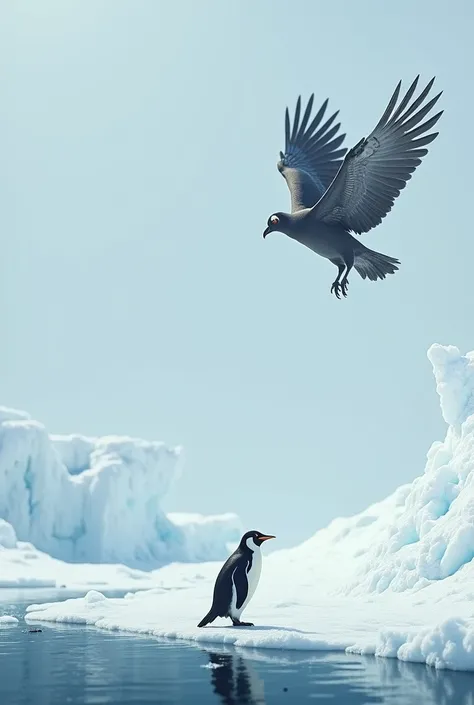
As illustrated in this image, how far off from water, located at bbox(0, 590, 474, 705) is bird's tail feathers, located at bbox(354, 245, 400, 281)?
17.4 ft

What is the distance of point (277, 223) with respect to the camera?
1127 cm

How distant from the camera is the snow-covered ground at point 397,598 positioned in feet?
41.0

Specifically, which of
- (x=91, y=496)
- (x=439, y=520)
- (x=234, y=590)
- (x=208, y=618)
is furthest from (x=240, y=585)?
(x=91, y=496)

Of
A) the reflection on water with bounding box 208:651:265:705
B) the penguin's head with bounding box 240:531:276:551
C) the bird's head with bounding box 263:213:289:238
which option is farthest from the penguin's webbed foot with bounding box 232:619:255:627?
the bird's head with bounding box 263:213:289:238

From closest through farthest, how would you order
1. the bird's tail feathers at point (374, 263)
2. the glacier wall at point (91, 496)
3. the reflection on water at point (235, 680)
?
1. the reflection on water at point (235, 680)
2. the bird's tail feathers at point (374, 263)
3. the glacier wall at point (91, 496)

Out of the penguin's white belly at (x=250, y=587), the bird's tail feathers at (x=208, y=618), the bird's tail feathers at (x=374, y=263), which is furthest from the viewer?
the penguin's white belly at (x=250, y=587)

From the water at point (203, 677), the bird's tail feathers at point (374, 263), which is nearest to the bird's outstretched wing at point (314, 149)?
the bird's tail feathers at point (374, 263)

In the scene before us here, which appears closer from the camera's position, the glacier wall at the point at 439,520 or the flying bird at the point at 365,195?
the flying bird at the point at 365,195

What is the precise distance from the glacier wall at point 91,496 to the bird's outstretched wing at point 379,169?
52952 millimetres

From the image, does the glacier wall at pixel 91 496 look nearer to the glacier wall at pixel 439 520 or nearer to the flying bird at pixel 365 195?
the glacier wall at pixel 439 520

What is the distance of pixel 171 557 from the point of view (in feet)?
221

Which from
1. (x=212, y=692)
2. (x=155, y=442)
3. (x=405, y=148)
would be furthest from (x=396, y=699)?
(x=155, y=442)

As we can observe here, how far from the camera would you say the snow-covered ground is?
12500 millimetres

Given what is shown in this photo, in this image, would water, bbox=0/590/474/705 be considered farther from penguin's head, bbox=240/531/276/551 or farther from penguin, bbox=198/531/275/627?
penguin's head, bbox=240/531/276/551
